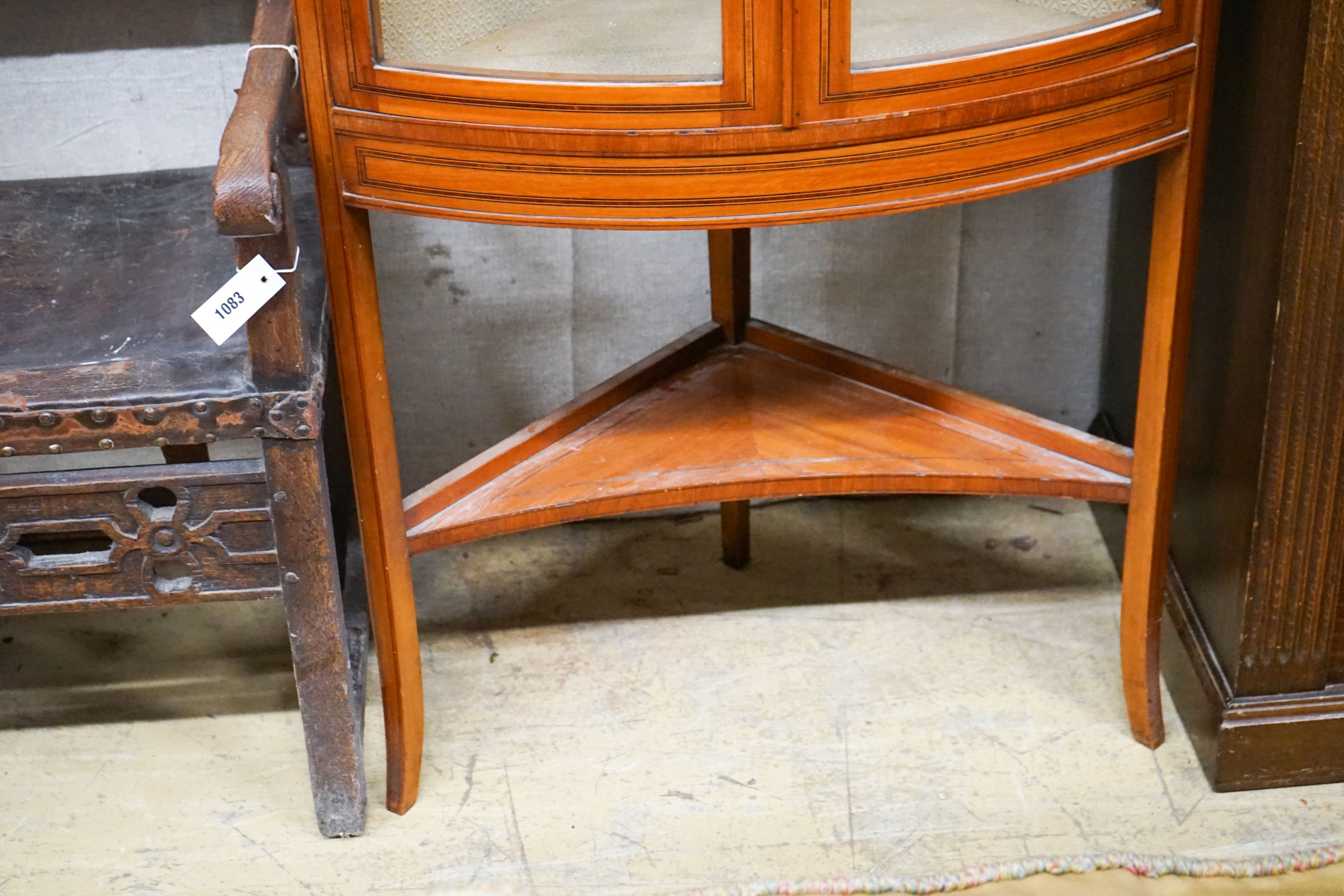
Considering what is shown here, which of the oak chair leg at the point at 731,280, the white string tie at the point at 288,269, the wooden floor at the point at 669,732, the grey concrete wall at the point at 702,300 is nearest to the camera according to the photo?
the white string tie at the point at 288,269

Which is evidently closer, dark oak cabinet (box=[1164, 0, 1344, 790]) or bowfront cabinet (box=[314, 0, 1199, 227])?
bowfront cabinet (box=[314, 0, 1199, 227])

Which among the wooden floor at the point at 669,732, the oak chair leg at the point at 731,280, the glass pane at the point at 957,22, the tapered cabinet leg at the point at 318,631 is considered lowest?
the wooden floor at the point at 669,732

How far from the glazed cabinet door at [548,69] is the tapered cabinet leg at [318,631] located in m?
0.32

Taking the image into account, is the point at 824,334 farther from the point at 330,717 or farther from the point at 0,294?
the point at 0,294

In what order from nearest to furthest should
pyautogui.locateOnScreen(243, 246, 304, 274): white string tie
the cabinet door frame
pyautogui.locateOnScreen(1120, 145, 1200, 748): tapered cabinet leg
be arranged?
the cabinet door frame, pyautogui.locateOnScreen(243, 246, 304, 274): white string tie, pyautogui.locateOnScreen(1120, 145, 1200, 748): tapered cabinet leg

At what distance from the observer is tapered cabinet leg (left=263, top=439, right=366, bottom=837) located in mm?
1226

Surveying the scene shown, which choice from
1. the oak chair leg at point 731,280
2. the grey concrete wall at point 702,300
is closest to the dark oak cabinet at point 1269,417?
the grey concrete wall at point 702,300

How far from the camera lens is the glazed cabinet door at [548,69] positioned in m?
1.06

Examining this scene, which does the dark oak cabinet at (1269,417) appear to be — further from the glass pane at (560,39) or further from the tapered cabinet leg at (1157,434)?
the glass pane at (560,39)

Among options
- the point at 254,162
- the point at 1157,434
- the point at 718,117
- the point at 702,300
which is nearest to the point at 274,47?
the point at 254,162

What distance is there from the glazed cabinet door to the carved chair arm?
2.9 inches

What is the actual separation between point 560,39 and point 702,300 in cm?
73

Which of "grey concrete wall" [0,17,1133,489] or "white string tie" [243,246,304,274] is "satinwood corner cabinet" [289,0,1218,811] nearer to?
"white string tie" [243,246,304,274]

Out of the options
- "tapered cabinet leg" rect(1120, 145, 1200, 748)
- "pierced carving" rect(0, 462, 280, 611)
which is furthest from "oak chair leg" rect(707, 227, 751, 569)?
"pierced carving" rect(0, 462, 280, 611)
